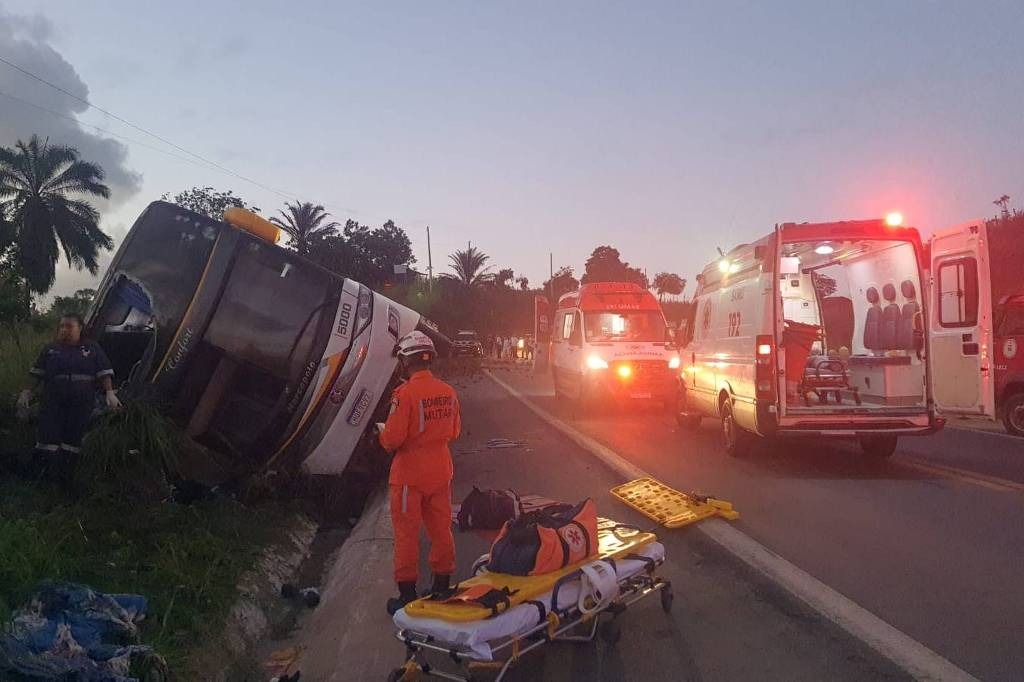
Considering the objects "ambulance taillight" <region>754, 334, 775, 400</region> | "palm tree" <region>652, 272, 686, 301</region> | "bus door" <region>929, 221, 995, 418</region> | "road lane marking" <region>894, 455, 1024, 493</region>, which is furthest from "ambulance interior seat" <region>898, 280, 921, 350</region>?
"palm tree" <region>652, 272, 686, 301</region>

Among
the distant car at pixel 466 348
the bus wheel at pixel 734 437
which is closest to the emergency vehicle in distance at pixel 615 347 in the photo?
the bus wheel at pixel 734 437

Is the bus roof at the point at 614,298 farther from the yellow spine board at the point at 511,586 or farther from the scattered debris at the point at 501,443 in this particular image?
the yellow spine board at the point at 511,586

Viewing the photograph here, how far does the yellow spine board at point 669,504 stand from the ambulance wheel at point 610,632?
2.41 metres

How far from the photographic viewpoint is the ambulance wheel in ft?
15.2

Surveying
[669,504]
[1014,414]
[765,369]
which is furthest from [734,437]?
[1014,414]

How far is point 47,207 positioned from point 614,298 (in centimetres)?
3060

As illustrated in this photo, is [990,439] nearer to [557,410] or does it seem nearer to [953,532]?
[953,532]

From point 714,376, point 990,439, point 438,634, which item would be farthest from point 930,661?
point 990,439

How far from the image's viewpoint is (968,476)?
9.18 metres

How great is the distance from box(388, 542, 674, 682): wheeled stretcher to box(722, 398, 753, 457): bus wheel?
5890 mm

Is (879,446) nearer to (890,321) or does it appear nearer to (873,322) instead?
(890,321)

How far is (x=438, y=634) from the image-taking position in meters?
3.79

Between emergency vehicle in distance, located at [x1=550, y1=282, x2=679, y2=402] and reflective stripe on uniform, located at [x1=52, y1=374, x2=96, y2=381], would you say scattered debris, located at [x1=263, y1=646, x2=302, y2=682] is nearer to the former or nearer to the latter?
reflective stripe on uniform, located at [x1=52, y1=374, x2=96, y2=381]

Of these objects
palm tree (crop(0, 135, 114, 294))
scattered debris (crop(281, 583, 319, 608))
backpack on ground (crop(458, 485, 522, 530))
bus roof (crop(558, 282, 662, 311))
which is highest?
palm tree (crop(0, 135, 114, 294))
